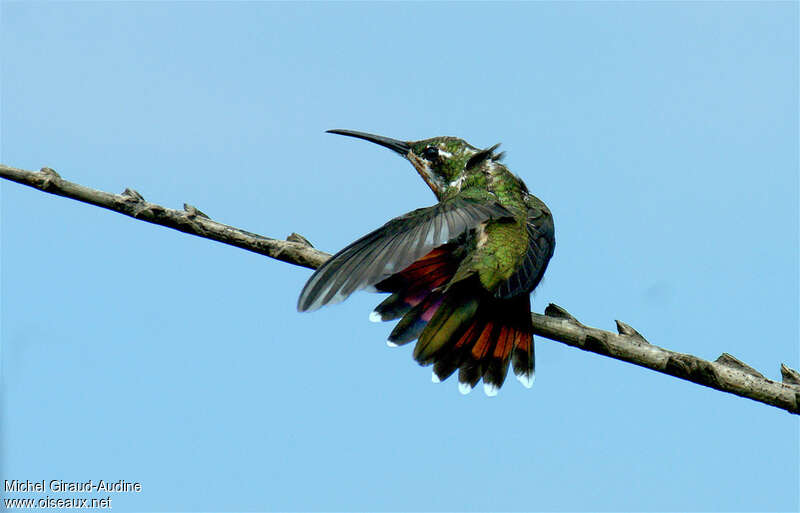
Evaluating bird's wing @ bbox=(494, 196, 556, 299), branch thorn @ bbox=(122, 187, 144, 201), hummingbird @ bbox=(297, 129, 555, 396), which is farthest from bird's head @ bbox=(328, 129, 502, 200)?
branch thorn @ bbox=(122, 187, 144, 201)

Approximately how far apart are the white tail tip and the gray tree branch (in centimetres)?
82

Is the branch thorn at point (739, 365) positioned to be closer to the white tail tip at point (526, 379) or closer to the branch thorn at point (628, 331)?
the branch thorn at point (628, 331)

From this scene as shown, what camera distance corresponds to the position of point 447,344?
5.23 metres

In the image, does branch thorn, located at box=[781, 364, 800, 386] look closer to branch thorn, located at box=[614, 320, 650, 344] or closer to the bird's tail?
branch thorn, located at box=[614, 320, 650, 344]

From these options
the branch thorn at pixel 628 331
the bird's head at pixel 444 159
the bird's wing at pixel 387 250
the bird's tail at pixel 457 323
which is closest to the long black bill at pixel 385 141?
the bird's head at pixel 444 159

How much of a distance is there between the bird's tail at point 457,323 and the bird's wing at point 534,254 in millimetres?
113

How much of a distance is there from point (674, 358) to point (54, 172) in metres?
3.43

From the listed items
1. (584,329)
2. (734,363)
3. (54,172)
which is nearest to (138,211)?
(54,172)

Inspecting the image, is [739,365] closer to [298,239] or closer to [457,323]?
[457,323]

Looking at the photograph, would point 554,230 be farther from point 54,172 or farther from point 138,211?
point 54,172

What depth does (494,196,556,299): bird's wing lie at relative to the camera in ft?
16.9

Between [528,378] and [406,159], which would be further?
[406,159]

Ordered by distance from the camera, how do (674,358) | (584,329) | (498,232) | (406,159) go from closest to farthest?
(674,358), (584,329), (498,232), (406,159)

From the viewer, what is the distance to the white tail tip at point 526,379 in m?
5.82
